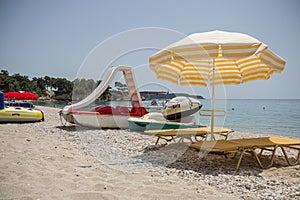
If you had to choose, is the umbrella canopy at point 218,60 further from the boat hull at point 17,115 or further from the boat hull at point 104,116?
the boat hull at point 17,115

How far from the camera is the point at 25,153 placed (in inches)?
179

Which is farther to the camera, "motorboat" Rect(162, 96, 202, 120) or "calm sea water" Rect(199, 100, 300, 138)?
"calm sea water" Rect(199, 100, 300, 138)

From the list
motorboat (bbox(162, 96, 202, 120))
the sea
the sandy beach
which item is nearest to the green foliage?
the sea

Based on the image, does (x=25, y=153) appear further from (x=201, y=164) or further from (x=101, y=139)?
(x=201, y=164)

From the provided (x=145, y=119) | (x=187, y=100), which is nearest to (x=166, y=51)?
(x=145, y=119)

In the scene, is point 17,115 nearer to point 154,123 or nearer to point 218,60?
point 154,123

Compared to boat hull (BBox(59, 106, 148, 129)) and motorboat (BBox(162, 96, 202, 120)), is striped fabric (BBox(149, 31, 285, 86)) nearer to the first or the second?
motorboat (BBox(162, 96, 202, 120))

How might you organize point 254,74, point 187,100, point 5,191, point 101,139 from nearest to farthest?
point 5,191, point 254,74, point 101,139, point 187,100

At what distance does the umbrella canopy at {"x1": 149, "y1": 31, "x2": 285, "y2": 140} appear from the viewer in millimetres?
4012

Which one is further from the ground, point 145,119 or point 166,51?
point 166,51

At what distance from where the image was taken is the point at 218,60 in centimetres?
589

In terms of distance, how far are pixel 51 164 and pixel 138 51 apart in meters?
4.03

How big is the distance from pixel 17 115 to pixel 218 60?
7.95 m

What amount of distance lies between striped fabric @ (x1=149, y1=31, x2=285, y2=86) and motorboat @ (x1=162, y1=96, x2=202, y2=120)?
2.27 metres
